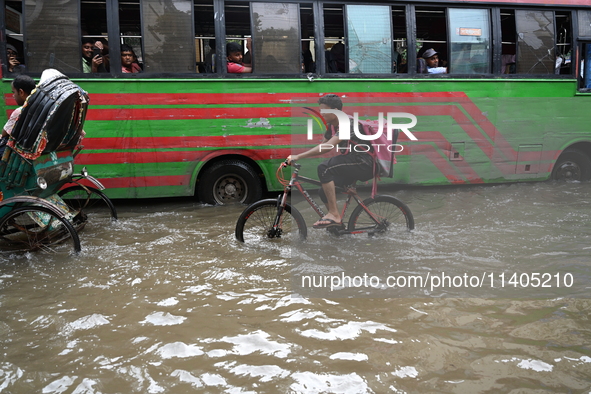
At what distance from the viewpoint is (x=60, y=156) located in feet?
15.9

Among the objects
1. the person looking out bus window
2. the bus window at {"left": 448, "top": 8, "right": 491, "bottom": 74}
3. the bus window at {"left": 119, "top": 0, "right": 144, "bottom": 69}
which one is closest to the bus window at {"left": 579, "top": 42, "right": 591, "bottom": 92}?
the bus window at {"left": 448, "top": 8, "right": 491, "bottom": 74}

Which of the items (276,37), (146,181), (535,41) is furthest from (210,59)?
(535,41)

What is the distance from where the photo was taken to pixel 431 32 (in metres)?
7.04

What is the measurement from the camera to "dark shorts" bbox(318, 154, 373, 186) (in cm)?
468

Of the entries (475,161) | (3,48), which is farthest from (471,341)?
(3,48)

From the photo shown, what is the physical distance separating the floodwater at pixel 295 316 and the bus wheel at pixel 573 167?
124 inches

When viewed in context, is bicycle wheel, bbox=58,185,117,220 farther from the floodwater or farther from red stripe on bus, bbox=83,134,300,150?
red stripe on bus, bbox=83,134,300,150

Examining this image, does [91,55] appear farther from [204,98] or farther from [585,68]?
[585,68]

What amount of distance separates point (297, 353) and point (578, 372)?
1554 mm

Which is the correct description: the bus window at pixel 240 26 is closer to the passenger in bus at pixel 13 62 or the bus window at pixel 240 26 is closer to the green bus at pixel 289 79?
the green bus at pixel 289 79

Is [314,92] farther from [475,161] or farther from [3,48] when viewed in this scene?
[3,48]

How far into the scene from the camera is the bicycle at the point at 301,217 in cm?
470

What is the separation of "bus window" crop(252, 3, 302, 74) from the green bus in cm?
1

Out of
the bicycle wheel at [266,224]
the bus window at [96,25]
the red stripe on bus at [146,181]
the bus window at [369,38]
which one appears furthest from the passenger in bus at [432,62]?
the bus window at [96,25]
